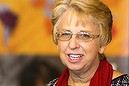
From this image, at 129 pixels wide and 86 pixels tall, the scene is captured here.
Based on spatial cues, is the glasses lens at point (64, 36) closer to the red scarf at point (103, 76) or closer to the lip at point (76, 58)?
the lip at point (76, 58)

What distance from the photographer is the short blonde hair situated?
2.10 m

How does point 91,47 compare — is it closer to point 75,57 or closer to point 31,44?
point 75,57

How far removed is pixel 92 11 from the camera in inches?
82.6

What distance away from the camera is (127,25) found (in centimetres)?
387

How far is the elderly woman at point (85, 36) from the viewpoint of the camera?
2098mm

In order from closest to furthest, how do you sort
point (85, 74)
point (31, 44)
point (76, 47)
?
point (76, 47)
point (85, 74)
point (31, 44)

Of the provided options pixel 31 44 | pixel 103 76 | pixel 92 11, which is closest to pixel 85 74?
pixel 103 76

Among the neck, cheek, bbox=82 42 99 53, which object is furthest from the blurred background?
cheek, bbox=82 42 99 53

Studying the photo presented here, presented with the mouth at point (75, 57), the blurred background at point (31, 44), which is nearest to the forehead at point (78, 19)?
the mouth at point (75, 57)

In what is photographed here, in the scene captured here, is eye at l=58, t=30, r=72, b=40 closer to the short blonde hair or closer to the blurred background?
the short blonde hair

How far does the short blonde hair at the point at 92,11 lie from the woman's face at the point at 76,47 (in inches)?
1.2

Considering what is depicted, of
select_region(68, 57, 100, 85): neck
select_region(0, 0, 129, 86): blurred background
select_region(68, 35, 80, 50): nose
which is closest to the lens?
select_region(68, 35, 80, 50): nose

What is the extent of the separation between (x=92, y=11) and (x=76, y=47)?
193mm

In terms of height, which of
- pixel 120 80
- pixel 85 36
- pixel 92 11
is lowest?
pixel 120 80
